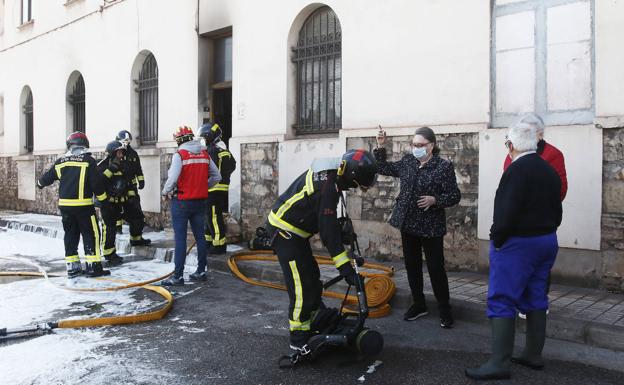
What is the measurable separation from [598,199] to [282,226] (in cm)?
359

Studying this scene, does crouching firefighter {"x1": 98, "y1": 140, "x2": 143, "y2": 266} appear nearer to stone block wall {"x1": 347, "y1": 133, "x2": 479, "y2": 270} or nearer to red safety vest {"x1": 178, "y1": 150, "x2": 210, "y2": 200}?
red safety vest {"x1": 178, "y1": 150, "x2": 210, "y2": 200}

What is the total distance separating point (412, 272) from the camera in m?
5.27

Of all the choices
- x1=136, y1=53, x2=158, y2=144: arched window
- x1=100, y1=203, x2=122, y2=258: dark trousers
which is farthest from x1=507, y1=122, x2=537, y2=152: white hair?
x1=136, y1=53, x2=158, y2=144: arched window

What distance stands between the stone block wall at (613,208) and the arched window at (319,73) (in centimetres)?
392

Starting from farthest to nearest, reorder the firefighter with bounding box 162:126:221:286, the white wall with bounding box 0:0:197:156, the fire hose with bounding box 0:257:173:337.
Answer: the white wall with bounding box 0:0:197:156 < the firefighter with bounding box 162:126:221:286 < the fire hose with bounding box 0:257:173:337

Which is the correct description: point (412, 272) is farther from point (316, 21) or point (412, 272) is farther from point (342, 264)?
point (316, 21)

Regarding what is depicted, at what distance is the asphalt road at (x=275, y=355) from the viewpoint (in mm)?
3924

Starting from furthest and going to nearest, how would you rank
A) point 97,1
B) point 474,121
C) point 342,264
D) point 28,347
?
point 97,1 → point 474,121 → point 28,347 → point 342,264

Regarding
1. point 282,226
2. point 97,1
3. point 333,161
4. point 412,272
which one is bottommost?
point 412,272

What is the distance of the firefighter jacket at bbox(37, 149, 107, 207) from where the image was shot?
730 centimetres

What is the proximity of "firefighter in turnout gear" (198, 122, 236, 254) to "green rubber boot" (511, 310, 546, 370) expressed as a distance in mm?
5097

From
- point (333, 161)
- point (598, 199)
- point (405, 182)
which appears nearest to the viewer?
point (333, 161)

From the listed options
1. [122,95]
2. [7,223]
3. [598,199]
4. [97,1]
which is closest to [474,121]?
[598,199]

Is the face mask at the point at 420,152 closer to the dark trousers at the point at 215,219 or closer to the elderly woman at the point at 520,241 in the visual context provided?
the elderly woman at the point at 520,241
